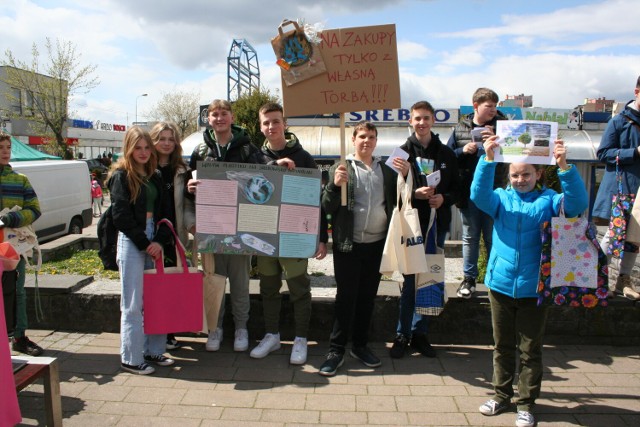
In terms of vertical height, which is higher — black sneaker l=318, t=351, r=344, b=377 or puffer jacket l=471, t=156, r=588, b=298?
puffer jacket l=471, t=156, r=588, b=298

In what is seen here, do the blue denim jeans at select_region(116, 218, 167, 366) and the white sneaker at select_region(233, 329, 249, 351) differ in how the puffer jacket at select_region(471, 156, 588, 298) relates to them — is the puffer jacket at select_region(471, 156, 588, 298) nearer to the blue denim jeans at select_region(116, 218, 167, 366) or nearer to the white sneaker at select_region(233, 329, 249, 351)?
the white sneaker at select_region(233, 329, 249, 351)

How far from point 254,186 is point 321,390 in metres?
1.65

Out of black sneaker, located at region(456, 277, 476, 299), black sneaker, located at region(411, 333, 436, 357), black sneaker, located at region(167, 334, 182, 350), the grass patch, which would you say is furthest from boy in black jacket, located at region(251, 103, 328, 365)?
the grass patch

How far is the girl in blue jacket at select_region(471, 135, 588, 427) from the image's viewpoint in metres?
3.21

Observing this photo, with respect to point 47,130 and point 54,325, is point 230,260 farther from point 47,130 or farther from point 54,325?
point 47,130

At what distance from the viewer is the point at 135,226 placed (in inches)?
150

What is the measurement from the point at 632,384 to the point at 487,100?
249cm

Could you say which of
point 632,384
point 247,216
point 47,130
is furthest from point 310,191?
point 47,130

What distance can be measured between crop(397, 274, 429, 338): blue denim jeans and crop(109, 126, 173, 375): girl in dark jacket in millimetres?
2001

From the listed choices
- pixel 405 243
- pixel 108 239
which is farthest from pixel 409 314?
pixel 108 239

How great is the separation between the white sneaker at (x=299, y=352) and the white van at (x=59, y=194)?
832 centimetres

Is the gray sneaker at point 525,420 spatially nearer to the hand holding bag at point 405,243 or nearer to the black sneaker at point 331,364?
the hand holding bag at point 405,243

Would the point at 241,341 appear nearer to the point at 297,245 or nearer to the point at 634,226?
the point at 297,245

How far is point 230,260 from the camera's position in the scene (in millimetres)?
4371
